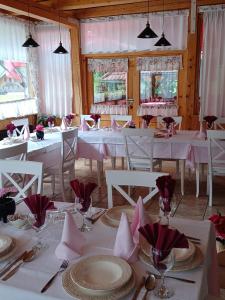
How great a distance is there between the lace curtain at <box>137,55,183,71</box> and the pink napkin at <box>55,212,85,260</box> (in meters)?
5.02

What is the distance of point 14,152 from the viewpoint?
289 centimetres

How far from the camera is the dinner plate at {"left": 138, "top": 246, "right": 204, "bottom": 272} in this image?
1225 mm

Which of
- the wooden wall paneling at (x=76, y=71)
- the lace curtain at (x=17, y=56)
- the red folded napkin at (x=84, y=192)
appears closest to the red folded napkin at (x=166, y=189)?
the red folded napkin at (x=84, y=192)

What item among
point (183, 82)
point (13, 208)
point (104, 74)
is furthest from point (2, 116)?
point (13, 208)

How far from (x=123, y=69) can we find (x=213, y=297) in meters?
5.38

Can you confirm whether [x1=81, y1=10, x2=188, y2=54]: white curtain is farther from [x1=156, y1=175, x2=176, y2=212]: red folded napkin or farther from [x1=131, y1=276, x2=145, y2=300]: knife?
[x1=131, y1=276, x2=145, y2=300]: knife

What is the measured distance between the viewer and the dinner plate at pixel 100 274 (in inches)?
43.6

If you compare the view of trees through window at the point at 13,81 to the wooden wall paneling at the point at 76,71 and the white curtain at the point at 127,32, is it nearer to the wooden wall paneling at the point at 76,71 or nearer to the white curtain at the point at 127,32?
the wooden wall paneling at the point at 76,71

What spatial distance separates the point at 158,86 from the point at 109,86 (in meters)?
1.03

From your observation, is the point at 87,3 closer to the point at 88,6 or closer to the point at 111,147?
the point at 88,6

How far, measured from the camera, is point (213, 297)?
142 centimetres

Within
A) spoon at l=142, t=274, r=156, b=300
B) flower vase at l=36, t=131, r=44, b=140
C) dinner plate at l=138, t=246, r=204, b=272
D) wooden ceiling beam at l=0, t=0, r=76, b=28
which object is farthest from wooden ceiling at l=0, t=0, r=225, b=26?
spoon at l=142, t=274, r=156, b=300

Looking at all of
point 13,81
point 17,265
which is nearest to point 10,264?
point 17,265

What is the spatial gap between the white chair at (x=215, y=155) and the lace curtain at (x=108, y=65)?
10.5 ft
